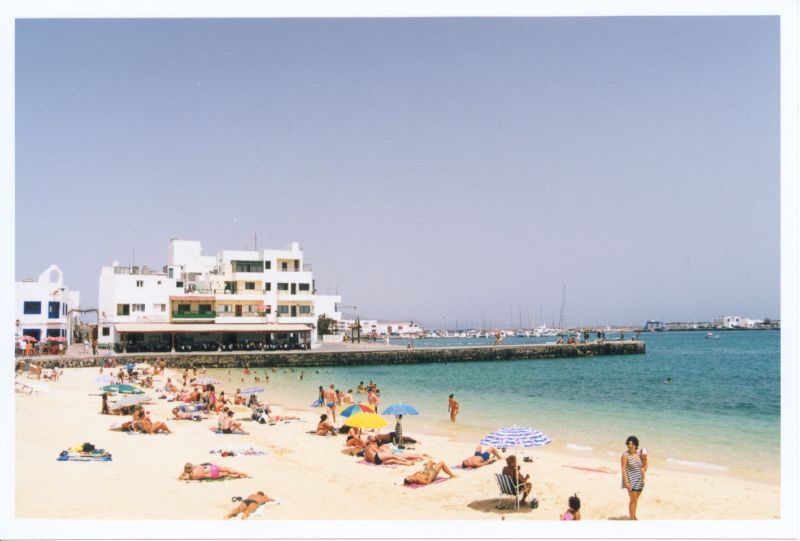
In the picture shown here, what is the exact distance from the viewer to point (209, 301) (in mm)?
41625

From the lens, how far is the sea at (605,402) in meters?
15.2

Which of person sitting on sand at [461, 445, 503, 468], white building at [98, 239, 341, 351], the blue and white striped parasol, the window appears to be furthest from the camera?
the window

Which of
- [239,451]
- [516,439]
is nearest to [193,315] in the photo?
[239,451]

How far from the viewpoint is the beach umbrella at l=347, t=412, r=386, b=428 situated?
12023 millimetres

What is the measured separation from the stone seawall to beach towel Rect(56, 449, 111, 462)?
22523 millimetres

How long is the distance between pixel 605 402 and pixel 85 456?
1925 centimetres

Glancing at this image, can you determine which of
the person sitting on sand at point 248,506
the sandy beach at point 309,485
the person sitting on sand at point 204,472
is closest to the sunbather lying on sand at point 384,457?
the sandy beach at point 309,485

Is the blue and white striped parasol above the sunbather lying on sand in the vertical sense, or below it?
above

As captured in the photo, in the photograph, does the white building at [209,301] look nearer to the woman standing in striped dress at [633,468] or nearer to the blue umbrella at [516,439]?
the blue umbrella at [516,439]

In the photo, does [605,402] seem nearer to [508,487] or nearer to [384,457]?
[384,457]

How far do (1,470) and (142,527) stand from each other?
7.09 feet

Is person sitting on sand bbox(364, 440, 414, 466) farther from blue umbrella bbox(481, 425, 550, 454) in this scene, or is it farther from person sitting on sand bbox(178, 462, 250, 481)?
blue umbrella bbox(481, 425, 550, 454)

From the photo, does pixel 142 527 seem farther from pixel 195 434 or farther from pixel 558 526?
pixel 195 434

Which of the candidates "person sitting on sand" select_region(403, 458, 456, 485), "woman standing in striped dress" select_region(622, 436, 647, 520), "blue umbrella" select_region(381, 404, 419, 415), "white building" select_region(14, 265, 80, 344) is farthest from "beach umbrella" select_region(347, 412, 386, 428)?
"white building" select_region(14, 265, 80, 344)
